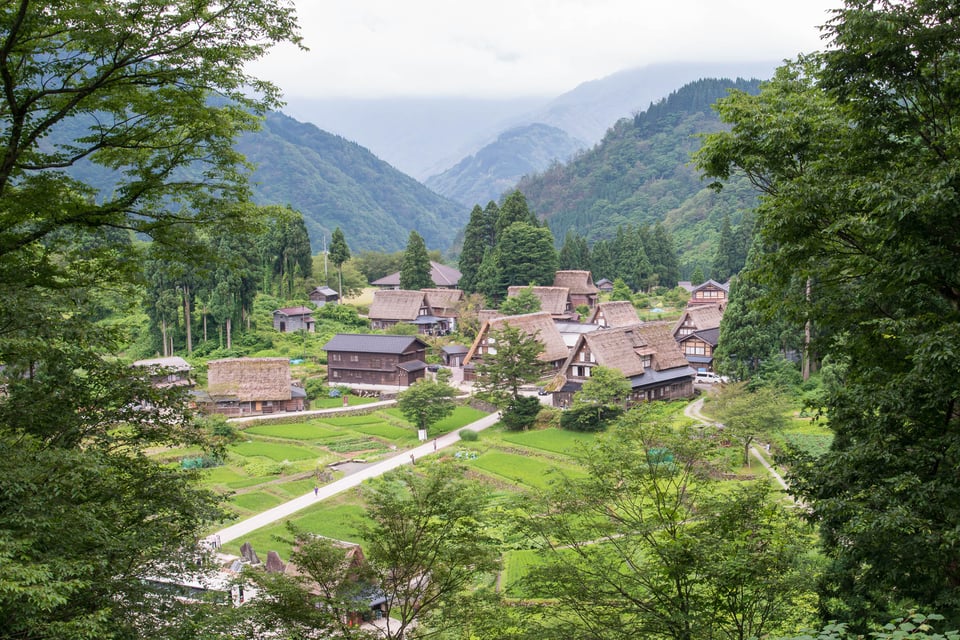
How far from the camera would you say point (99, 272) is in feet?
26.7

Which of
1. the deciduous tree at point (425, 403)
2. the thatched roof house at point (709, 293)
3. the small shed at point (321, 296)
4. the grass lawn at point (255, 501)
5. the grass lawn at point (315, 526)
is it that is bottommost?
the grass lawn at point (315, 526)

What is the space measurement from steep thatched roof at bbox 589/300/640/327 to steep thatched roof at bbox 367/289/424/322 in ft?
38.6

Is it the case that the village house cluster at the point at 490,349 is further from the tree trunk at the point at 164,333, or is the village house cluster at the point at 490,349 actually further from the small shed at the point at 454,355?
the tree trunk at the point at 164,333

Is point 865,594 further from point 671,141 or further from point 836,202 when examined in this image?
point 671,141

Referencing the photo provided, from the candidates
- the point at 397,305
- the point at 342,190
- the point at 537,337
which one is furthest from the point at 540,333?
the point at 342,190

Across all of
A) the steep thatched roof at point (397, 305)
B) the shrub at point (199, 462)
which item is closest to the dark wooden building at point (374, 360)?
the steep thatched roof at point (397, 305)

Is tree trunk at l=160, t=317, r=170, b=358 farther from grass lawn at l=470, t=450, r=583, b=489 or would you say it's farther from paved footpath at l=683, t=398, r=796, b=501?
paved footpath at l=683, t=398, r=796, b=501

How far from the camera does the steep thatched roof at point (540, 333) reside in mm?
36844

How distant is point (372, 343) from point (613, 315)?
14469 millimetres

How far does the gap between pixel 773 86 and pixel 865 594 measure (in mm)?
8412

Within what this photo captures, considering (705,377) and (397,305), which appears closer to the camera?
(705,377)

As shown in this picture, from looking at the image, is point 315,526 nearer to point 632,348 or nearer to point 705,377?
point 632,348

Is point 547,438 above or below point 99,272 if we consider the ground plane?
below

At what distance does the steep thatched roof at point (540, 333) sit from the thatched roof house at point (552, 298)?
589 centimetres
